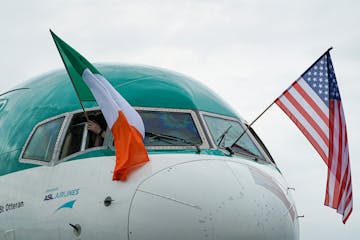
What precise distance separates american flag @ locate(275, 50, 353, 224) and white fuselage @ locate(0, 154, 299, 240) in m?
1.45

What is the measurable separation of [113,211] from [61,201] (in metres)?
1.09

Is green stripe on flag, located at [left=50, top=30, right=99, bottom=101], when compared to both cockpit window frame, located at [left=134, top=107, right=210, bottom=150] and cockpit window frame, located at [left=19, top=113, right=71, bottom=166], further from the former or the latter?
cockpit window frame, located at [left=134, top=107, right=210, bottom=150]

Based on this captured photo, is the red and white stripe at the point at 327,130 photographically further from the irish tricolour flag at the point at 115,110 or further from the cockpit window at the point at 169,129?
the irish tricolour flag at the point at 115,110

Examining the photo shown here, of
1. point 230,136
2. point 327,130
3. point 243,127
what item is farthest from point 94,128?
Answer: point 327,130

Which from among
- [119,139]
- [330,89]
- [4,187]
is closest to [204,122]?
[119,139]

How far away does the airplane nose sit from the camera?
25.6ft

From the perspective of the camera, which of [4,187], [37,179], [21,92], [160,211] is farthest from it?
[21,92]

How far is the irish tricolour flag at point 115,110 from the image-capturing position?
8.58 m

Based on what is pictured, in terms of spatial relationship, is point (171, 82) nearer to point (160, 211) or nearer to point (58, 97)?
point (58, 97)

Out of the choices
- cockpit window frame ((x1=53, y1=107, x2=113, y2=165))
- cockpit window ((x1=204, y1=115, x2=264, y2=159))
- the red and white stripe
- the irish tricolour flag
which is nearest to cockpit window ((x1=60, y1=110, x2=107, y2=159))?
cockpit window frame ((x1=53, y1=107, x2=113, y2=165))

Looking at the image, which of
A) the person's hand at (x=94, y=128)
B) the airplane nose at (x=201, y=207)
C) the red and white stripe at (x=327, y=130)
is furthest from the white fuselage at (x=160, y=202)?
the red and white stripe at (x=327, y=130)

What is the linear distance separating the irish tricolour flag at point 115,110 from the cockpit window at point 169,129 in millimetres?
389

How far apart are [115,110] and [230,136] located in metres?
2.32

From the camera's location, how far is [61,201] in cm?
889
